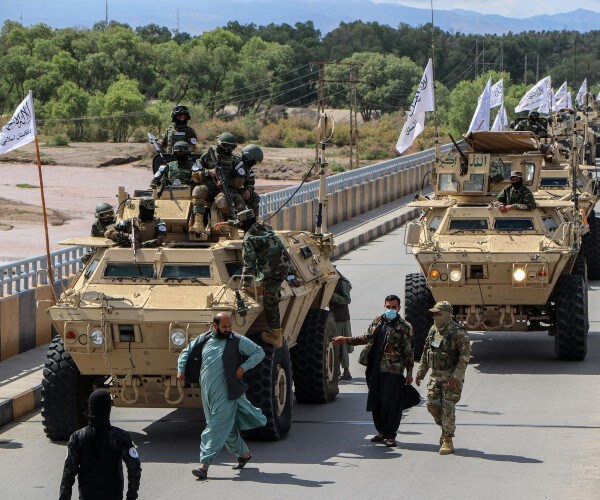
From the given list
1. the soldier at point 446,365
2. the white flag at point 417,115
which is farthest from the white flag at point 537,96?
the soldier at point 446,365

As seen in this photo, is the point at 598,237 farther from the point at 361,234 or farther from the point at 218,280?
the point at 218,280

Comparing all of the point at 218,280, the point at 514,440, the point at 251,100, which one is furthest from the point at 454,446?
the point at 251,100

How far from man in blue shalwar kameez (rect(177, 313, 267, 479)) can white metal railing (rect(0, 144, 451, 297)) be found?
4.24 metres

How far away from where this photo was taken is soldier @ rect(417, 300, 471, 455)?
11.9 metres

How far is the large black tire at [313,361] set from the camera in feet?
46.2

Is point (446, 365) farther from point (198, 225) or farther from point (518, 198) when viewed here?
point (518, 198)

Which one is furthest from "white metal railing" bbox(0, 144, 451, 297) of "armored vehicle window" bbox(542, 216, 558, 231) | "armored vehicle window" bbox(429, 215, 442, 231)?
"armored vehicle window" bbox(542, 216, 558, 231)

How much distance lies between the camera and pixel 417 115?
2497 cm

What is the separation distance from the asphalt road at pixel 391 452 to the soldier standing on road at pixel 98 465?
258cm

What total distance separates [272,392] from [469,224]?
6205 millimetres

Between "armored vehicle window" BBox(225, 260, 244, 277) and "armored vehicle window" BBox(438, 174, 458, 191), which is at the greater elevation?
"armored vehicle window" BBox(438, 174, 458, 191)

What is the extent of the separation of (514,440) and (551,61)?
442ft

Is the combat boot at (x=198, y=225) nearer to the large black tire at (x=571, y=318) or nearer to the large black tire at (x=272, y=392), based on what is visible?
the large black tire at (x=272, y=392)

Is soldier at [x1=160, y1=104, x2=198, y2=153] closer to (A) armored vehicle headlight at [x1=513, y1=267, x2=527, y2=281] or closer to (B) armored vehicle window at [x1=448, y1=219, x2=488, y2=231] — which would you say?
(B) armored vehicle window at [x1=448, y1=219, x2=488, y2=231]
